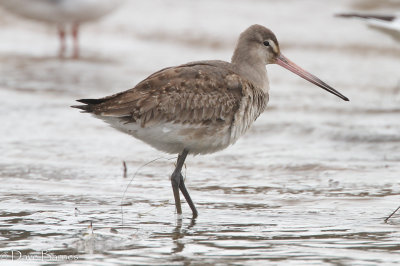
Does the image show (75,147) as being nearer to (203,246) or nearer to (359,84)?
(203,246)

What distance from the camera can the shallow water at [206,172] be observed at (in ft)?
15.3

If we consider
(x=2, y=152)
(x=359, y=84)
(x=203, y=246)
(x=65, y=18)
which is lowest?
(x=203, y=246)

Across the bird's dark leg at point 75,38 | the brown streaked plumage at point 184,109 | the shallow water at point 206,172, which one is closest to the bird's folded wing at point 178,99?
the brown streaked plumage at point 184,109

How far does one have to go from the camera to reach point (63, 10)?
40.5ft

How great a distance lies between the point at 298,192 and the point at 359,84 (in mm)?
4849

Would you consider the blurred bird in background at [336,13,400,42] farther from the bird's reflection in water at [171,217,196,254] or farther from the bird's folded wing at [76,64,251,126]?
the bird's reflection in water at [171,217,196,254]

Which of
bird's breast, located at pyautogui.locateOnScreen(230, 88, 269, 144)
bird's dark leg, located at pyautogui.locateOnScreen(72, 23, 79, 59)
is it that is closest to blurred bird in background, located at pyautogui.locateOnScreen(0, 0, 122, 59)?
bird's dark leg, located at pyautogui.locateOnScreen(72, 23, 79, 59)

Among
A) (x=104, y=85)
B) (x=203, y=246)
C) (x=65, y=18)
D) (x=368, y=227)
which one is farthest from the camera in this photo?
(x=65, y=18)

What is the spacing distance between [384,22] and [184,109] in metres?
5.49

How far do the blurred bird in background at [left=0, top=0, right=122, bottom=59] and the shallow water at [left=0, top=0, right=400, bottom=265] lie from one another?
1.66ft

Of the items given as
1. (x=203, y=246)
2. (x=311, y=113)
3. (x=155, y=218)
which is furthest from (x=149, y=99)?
(x=311, y=113)

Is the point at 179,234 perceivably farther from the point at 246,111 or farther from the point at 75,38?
the point at 75,38

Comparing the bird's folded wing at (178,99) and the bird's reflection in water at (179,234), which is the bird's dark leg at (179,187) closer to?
the bird's reflection in water at (179,234)

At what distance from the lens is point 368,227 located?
512 centimetres
